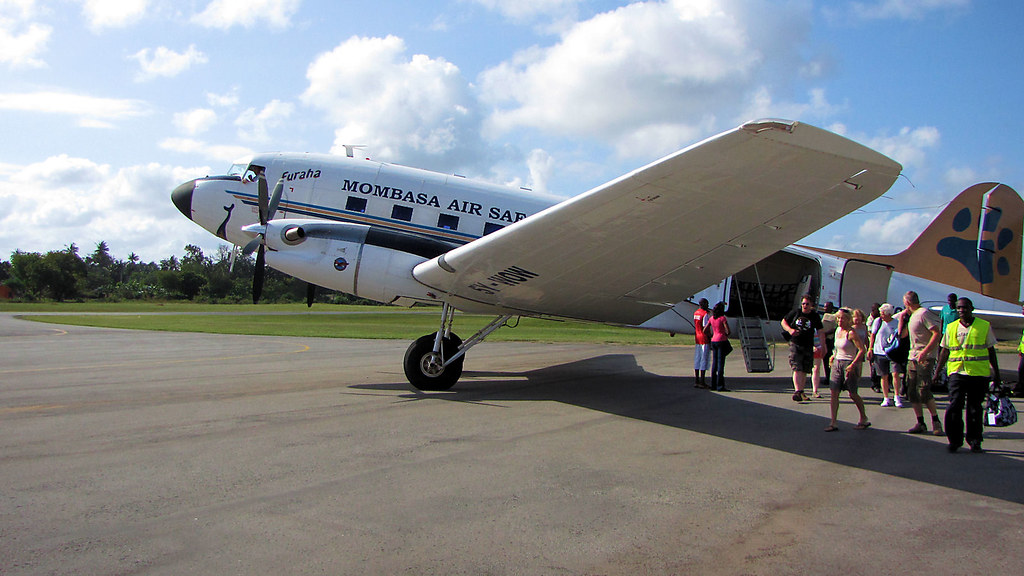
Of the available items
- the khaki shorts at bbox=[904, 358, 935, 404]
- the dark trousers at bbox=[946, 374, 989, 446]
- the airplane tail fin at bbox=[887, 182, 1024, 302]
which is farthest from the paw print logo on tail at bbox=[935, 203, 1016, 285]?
the dark trousers at bbox=[946, 374, 989, 446]

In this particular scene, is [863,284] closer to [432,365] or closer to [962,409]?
[962,409]

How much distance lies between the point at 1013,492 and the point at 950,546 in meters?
1.89

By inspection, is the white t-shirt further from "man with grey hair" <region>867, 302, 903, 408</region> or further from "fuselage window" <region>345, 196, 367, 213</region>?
"fuselage window" <region>345, 196, 367, 213</region>

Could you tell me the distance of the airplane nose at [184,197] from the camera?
1230 cm

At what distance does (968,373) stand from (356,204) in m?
9.29

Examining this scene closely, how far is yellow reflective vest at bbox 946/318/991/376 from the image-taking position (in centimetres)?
628

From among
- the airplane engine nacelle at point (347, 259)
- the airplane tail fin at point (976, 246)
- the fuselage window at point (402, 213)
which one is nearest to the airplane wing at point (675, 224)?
the airplane engine nacelle at point (347, 259)

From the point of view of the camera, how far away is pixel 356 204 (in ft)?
36.3

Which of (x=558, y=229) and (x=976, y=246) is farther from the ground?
(x=976, y=246)

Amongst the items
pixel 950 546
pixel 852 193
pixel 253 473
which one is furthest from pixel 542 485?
pixel 852 193

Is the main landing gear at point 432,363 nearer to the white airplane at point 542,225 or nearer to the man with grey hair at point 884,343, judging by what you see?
the white airplane at point 542,225

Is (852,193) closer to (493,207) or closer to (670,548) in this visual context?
(670,548)

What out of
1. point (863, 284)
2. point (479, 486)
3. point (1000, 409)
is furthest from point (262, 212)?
point (863, 284)

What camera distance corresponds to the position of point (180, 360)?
1468cm
